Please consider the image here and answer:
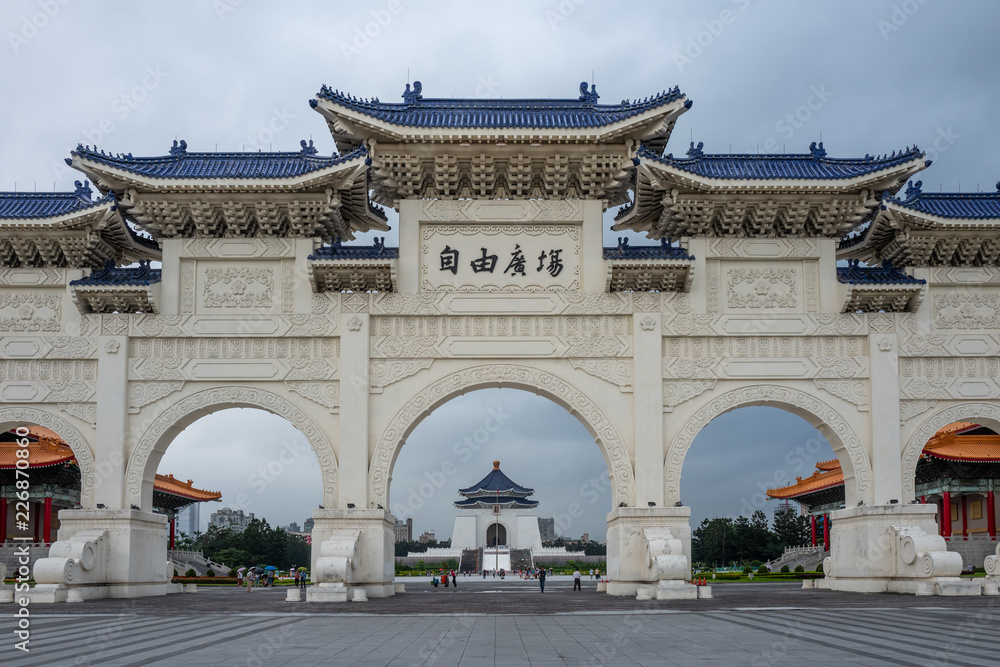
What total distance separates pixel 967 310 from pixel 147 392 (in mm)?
14734

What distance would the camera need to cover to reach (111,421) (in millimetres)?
16469

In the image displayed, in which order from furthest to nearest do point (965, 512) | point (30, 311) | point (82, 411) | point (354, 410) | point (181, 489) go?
point (181, 489) → point (965, 512) → point (30, 311) → point (82, 411) → point (354, 410)

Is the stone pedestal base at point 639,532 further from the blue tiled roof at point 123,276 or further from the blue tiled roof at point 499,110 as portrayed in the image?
the blue tiled roof at point 123,276

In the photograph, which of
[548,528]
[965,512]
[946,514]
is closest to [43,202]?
[946,514]

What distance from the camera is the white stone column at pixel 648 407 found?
1636cm

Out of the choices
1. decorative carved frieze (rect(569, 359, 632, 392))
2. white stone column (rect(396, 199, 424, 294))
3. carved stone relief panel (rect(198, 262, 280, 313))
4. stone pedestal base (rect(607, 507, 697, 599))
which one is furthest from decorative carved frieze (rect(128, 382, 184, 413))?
stone pedestal base (rect(607, 507, 697, 599))

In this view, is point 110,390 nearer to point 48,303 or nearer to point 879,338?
point 48,303

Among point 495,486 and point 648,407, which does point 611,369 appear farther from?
point 495,486

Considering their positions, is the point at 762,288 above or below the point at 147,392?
above

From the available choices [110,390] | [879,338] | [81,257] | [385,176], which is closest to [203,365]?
[110,390]

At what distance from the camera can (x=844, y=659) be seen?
7.49 meters

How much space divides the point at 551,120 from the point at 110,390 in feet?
30.0

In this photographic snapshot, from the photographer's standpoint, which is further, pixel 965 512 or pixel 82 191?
pixel 965 512

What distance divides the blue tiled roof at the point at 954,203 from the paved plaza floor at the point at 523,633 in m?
6.89
